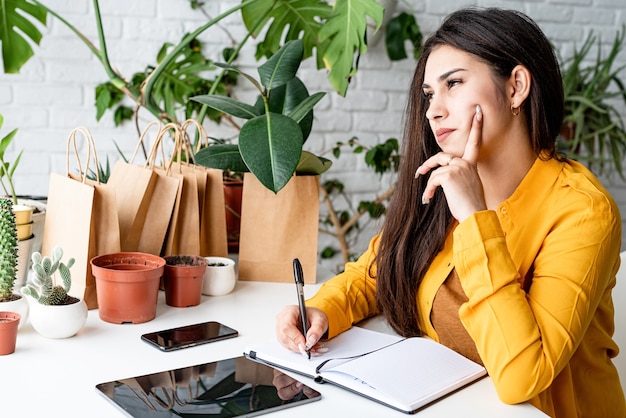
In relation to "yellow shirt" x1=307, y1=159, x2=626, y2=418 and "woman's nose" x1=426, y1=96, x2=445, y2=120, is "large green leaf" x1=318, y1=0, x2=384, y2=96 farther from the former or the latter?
"yellow shirt" x1=307, y1=159, x2=626, y2=418

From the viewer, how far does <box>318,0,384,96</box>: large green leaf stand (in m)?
1.89

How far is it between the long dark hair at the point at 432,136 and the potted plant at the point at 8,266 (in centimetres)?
67

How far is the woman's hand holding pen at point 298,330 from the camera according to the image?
124 centimetres

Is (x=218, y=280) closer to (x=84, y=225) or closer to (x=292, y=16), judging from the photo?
(x=84, y=225)

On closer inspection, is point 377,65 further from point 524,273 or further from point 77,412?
point 77,412

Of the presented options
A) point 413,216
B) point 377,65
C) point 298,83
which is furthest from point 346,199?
point 413,216

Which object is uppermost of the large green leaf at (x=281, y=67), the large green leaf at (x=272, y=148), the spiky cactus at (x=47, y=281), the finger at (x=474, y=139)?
the large green leaf at (x=281, y=67)

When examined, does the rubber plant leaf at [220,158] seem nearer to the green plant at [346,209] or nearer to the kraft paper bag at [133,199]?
the kraft paper bag at [133,199]

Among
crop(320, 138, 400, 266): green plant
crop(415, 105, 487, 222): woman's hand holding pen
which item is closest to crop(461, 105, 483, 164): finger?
crop(415, 105, 487, 222): woman's hand holding pen

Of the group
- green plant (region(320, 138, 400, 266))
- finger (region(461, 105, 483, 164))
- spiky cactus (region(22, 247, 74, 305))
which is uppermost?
finger (region(461, 105, 483, 164))

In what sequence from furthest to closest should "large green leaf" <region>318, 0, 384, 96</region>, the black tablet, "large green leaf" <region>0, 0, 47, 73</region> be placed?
"large green leaf" <region>0, 0, 47, 73</region> → "large green leaf" <region>318, 0, 384, 96</region> → the black tablet

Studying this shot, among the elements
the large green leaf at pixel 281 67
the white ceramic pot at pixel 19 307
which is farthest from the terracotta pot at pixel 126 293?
the large green leaf at pixel 281 67

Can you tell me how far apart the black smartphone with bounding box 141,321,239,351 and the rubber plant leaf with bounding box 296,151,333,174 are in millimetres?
480

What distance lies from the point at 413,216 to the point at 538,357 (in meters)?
0.45
